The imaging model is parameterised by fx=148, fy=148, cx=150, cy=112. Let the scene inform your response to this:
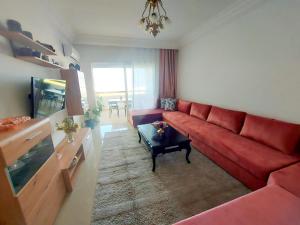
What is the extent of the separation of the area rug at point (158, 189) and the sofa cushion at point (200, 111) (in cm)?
110

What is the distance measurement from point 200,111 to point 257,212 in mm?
2694

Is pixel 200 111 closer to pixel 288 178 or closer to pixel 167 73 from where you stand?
pixel 167 73

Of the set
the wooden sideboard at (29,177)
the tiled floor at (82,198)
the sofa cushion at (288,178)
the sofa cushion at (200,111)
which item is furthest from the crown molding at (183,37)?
the wooden sideboard at (29,177)

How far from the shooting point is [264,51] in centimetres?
232

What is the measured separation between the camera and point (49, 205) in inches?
57.7

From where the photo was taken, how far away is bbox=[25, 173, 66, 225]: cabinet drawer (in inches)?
48.0

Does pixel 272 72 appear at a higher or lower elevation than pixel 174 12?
lower

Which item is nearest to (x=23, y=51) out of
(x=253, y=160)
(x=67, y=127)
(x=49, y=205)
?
(x=67, y=127)

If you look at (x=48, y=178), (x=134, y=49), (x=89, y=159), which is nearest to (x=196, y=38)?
(x=134, y=49)

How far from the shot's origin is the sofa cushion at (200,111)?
352cm

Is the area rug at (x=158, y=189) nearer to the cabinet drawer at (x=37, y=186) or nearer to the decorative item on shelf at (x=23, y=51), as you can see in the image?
the cabinet drawer at (x=37, y=186)

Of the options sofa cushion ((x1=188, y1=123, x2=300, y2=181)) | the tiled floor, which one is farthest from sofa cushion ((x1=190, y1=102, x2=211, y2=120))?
the tiled floor

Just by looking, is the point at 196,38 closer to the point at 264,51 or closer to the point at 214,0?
the point at 214,0

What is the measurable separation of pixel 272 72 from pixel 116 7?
108 inches
